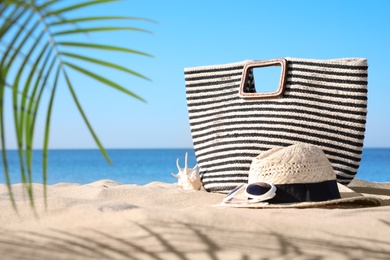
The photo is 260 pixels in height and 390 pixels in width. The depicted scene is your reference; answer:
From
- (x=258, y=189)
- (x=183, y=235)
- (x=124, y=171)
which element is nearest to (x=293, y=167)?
(x=258, y=189)

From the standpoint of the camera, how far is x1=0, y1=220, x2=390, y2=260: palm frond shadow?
4.27 ft

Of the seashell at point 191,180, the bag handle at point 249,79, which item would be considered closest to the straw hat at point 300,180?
the bag handle at point 249,79

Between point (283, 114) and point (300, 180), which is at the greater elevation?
point (283, 114)

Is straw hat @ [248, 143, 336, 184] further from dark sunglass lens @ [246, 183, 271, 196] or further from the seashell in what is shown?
the seashell

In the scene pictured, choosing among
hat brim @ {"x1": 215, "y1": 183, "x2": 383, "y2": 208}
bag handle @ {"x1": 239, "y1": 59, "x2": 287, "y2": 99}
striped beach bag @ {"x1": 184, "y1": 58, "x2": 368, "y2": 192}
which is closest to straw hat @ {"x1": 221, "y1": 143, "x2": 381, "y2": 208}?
hat brim @ {"x1": 215, "y1": 183, "x2": 383, "y2": 208}

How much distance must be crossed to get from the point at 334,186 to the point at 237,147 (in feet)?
2.23

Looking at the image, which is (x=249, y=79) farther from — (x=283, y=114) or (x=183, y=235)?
(x=183, y=235)

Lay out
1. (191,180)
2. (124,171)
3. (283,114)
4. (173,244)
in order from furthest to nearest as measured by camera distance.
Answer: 1. (124,171)
2. (191,180)
3. (283,114)
4. (173,244)

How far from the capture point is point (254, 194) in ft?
7.40

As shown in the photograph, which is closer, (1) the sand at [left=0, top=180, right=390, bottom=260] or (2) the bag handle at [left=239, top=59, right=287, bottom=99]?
(1) the sand at [left=0, top=180, right=390, bottom=260]

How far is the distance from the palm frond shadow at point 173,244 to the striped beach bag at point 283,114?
1.30 metres

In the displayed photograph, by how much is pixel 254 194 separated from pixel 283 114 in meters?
0.67

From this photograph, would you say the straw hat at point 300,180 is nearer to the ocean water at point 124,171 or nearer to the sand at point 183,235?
the sand at point 183,235

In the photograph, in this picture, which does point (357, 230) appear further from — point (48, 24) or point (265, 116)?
point (265, 116)
